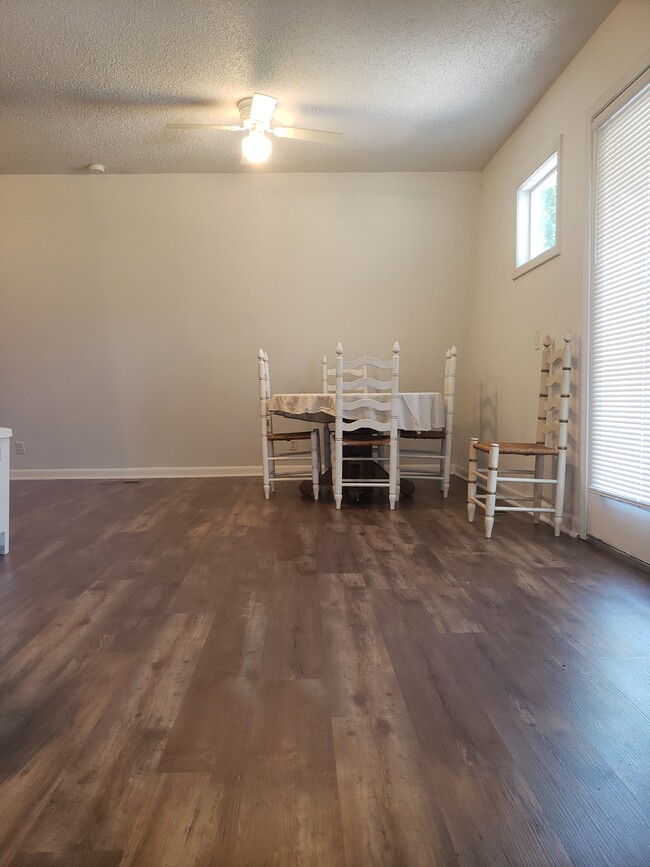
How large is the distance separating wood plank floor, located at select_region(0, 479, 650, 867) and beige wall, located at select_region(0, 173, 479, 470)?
2.57 meters

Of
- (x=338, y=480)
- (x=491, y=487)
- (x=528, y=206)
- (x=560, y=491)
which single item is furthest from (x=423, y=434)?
(x=528, y=206)

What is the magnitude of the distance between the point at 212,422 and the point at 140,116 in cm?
242

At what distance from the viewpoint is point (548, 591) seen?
6.41ft

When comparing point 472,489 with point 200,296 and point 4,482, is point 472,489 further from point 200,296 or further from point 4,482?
point 200,296

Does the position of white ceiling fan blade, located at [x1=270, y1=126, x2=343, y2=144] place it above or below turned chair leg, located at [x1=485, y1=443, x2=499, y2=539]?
above

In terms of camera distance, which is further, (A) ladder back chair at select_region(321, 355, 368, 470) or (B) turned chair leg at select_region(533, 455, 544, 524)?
(A) ladder back chair at select_region(321, 355, 368, 470)

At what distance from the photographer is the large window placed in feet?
7.23

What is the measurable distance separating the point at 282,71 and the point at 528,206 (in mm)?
1890

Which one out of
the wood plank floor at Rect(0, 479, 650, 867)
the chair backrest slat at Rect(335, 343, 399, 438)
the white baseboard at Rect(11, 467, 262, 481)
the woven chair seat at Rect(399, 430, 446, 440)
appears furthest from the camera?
the white baseboard at Rect(11, 467, 262, 481)

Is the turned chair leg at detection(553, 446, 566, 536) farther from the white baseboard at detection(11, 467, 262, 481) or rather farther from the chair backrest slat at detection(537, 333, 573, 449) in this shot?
the white baseboard at detection(11, 467, 262, 481)

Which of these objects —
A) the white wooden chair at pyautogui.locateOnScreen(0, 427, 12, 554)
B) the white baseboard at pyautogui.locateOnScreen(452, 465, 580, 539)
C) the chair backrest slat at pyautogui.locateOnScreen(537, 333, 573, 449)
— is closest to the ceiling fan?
the chair backrest slat at pyautogui.locateOnScreen(537, 333, 573, 449)

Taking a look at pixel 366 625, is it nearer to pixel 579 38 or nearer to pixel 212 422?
pixel 579 38

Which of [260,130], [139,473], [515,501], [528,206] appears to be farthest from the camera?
[139,473]

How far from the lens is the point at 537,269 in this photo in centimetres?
333
